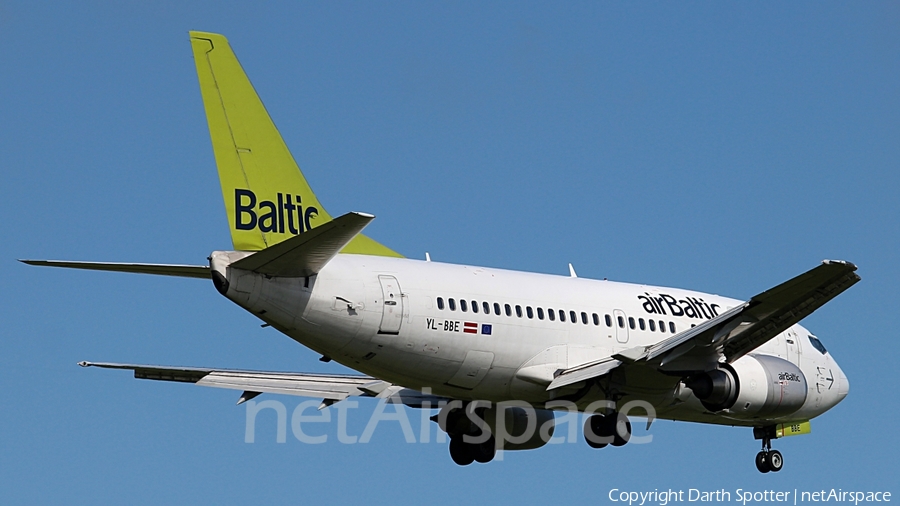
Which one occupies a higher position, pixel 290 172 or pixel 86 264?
pixel 290 172

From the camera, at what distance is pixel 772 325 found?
24844mm

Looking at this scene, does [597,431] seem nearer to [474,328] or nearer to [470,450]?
[474,328]

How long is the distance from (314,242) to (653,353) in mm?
7828

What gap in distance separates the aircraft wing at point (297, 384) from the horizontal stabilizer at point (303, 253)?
6.26 metres

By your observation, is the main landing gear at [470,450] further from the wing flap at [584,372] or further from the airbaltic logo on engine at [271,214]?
the airbaltic logo on engine at [271,214]

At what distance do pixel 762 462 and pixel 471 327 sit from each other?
9571 mm

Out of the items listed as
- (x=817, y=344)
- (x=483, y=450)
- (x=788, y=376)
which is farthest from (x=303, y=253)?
(x=817, y=344)

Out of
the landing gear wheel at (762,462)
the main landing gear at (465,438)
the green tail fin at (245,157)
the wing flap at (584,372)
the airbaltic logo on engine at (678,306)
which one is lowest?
the landing gear wheel at (762,462)

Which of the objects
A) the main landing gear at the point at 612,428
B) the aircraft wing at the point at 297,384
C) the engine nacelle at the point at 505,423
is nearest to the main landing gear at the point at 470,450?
the engine nacelle at the point at 505,423

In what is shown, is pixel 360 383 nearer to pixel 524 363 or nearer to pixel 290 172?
pixel 524 363

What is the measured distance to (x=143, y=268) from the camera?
2133 centimetres

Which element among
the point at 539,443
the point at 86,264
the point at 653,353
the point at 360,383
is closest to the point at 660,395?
the point at 653,353

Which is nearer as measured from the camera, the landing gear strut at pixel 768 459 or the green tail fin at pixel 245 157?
the green tail fin at pixel 245 157

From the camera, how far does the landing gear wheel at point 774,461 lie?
3012cm
